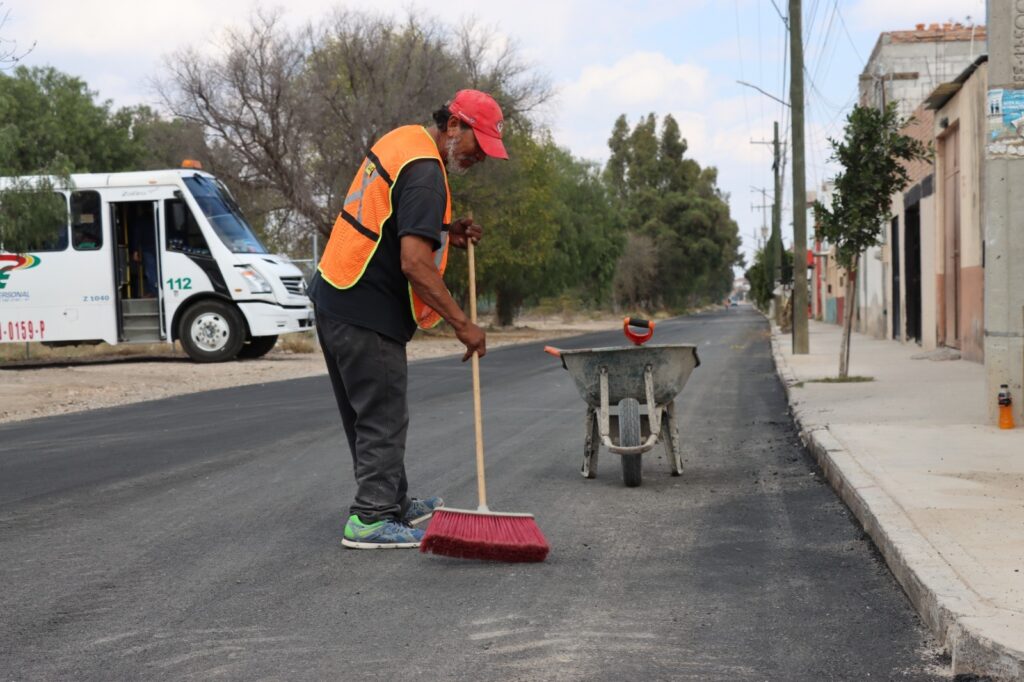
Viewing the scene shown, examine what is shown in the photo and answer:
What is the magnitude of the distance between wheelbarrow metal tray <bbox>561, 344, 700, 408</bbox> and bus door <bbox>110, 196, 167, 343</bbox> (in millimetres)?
15747

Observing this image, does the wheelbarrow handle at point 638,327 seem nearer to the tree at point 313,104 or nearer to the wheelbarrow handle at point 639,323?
the wheelbarrow handle at point 639,323

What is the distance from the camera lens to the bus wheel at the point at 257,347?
24.1 m

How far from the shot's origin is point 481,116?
556 cm

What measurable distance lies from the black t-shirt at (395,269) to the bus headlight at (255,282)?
16.6 m

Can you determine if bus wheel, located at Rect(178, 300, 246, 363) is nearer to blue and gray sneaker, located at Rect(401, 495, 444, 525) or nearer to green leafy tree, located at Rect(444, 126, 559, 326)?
blue and gray sneaker, located at Rect(401, 495, 444, 525)

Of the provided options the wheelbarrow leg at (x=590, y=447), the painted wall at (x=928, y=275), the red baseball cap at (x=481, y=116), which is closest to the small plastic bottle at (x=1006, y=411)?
the wheelbarrow leg at (x=590, y=447)

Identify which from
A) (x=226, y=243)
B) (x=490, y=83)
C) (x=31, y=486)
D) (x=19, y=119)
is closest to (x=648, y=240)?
(x=490, y=83)

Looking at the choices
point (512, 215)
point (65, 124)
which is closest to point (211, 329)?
point (65, 124)

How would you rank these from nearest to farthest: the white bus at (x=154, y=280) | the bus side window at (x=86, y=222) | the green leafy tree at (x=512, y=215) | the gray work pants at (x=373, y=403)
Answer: the gray work pants at (x=373, y=403) → the white bus at (x=154, y=280) → the bus side window at (x=86, y=222) → the green leafy tree at (x=512, y=215)

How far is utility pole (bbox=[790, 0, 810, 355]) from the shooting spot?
79.7ft

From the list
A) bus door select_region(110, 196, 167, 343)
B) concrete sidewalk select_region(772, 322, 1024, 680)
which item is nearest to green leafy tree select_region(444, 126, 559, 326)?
bus door select_region(110, 196, 167, 343)

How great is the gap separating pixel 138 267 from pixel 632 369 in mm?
17036

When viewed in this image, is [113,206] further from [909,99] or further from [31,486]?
[909,99]

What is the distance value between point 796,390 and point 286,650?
11.5 m
